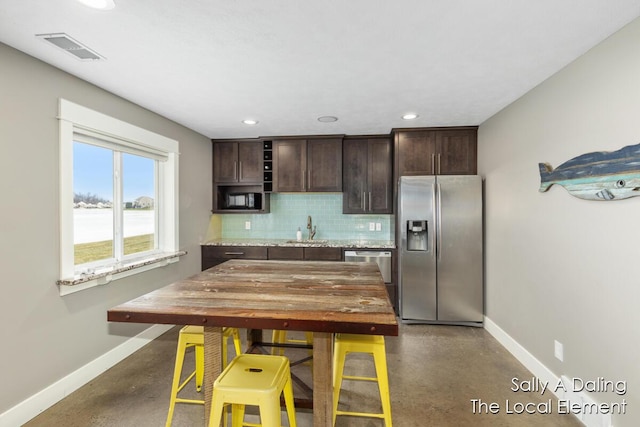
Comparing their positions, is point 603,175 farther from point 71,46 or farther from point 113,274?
point 113,274

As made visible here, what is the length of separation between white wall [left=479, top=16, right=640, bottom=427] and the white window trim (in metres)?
3.48

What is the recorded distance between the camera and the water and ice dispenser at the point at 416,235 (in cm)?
356

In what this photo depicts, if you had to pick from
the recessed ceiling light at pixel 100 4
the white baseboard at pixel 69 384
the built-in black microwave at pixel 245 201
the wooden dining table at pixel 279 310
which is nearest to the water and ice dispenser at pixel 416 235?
the wooden dining table at pixel 279 310

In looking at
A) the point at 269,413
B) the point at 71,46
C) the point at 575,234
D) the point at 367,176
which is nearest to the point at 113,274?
the point at 71,46

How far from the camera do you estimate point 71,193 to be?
2.26m

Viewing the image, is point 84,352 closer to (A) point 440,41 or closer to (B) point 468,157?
(A) point 440,41

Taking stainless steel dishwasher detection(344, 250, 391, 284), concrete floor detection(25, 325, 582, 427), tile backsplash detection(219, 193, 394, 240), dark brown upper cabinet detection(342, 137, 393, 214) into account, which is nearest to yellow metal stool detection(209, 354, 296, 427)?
concrete floor detection(25, 325, 582, 427)

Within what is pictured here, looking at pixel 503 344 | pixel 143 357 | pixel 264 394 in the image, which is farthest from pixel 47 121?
pixel 503 344

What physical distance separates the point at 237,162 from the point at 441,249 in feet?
9.79

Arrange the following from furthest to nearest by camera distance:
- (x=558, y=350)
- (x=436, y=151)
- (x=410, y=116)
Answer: (x=436, y=151) < (x=410, y=116) < (x=558, y=350)

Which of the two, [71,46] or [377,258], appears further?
[377,258]

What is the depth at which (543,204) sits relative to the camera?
7.85ft

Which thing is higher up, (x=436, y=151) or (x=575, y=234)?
(x=436, y=151)

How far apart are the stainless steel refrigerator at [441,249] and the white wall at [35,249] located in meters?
3.04
